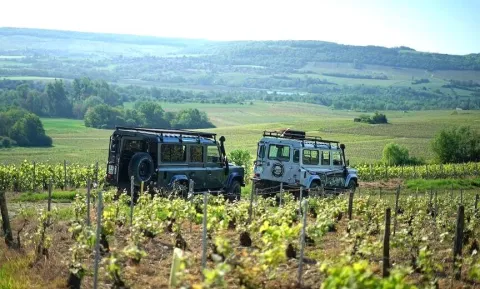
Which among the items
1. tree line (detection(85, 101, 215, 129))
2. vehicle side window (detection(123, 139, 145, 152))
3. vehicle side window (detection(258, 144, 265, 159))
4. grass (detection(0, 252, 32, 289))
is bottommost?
tree line (detection(85, 101, 215, 129))

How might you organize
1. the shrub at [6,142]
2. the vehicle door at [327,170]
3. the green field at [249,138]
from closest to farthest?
the vehicle door at [327,170] → the green field at [249,138] → the shrub at [6,142]

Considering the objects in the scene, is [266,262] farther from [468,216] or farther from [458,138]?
[458,138]

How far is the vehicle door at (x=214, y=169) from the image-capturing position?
75.3ft

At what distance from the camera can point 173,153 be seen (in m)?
21.4

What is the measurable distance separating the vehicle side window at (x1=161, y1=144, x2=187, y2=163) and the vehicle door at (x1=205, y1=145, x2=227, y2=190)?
1321mm

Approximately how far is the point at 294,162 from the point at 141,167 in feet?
23.4

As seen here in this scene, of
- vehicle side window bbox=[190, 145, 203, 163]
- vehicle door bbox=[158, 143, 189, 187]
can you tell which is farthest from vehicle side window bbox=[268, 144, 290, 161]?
vehicle door bbox=[158, 143, 189, 187]

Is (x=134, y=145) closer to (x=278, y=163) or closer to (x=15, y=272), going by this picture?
(x=278, y=163)

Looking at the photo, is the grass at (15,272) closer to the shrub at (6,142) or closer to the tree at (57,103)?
the shrub at (6,142)

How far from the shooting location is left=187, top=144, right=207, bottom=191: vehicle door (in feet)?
72.4

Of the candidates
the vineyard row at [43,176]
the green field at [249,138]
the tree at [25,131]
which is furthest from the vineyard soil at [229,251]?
the tree at [25,131]

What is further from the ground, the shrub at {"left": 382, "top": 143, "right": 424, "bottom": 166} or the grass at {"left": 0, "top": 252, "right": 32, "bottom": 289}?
the grass at {"left": 0, "top": 252, "right": 32, "bottom": 289}

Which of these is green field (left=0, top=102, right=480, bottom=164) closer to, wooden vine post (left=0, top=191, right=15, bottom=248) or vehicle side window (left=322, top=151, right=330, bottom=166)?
vehicle side window (left=322, top=151, right=330, bottom=166)

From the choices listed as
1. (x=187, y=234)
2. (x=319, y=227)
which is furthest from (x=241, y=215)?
(x=319, y=227)
